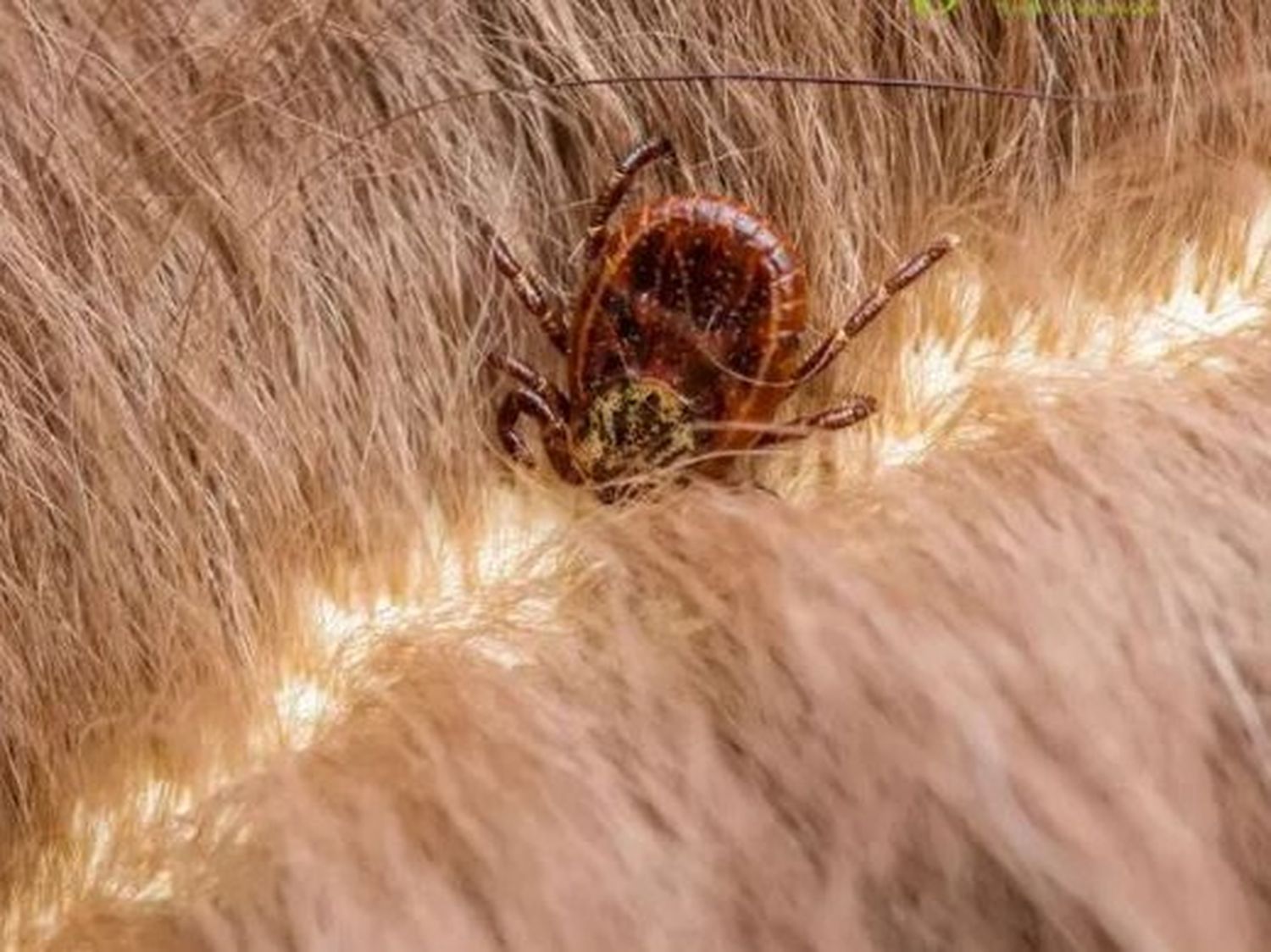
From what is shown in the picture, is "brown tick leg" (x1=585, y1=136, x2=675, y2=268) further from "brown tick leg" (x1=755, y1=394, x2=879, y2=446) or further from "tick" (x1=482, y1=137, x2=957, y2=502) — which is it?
"brown tick leg" (x1=755, y1=394, x2=879, y2=446)

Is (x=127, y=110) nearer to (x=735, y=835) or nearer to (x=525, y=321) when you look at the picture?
(x=525, y=321)

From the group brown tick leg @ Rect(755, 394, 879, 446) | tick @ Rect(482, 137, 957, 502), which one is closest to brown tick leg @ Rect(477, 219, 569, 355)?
tick @ Rect(482, 137, 957, 502)

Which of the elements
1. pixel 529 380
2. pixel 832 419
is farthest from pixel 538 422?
pixel 832 419

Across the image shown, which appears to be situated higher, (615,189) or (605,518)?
(615,189)

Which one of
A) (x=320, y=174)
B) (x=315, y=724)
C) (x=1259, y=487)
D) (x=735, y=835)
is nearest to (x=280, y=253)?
(x=320, y=174)

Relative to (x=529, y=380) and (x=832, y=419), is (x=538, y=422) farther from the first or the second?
(x=832, y=419)

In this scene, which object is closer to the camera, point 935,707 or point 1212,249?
point 935,707
